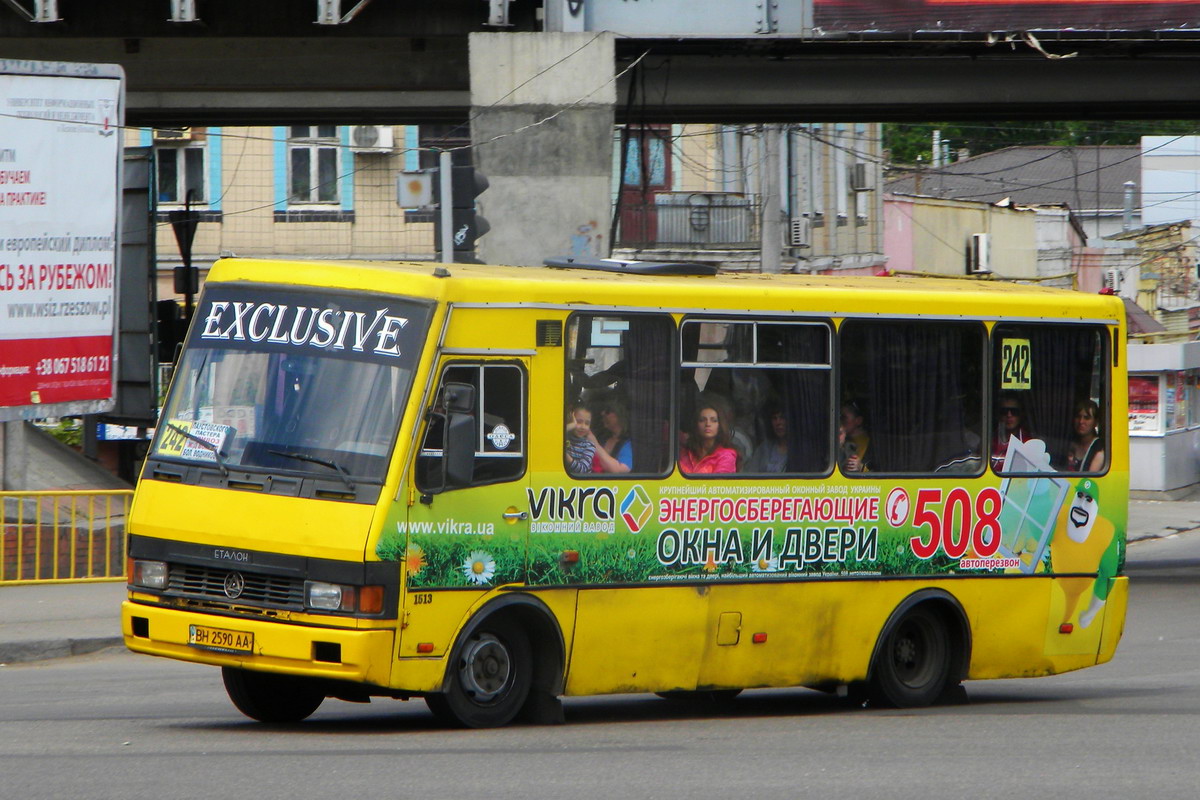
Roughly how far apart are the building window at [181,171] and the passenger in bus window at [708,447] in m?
27.8

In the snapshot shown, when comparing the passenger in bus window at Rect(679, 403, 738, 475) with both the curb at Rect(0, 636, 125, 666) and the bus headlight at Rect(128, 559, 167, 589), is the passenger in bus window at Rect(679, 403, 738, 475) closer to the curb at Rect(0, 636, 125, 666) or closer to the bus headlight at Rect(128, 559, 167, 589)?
the bus headlight at Rect(128, 559, 167, 589)

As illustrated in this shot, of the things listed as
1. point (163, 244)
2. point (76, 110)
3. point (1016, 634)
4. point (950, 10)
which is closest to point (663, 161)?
point (163, 244)

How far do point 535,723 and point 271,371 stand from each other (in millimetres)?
2455

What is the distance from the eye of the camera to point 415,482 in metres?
8.92

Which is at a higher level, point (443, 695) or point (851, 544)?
point (851, 544)

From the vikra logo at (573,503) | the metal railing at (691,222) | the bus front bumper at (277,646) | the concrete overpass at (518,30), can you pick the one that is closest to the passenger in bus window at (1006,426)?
the vikra logo at (573,503)

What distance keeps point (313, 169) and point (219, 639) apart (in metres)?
28.7

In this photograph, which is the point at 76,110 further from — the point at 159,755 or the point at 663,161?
the point at 663,161

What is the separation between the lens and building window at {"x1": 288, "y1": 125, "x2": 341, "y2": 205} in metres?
36.4

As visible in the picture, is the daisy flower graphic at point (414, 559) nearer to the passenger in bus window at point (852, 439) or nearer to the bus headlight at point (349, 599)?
the bus headlight at point (349, 599)

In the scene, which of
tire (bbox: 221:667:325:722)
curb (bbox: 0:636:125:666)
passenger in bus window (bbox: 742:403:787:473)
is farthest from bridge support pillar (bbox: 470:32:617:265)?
tire (bbox: 221:667:325:722)

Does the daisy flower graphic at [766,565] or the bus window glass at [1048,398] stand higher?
the bus window glass at [1048,398]

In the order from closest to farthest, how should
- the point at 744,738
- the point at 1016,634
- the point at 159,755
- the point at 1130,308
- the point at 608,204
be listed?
the point at 159,755 < the point at 744,738 < the point at 1016,634 < the point at 608,204 < the point at 1130,308

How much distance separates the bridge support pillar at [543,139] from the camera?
18.9 m
